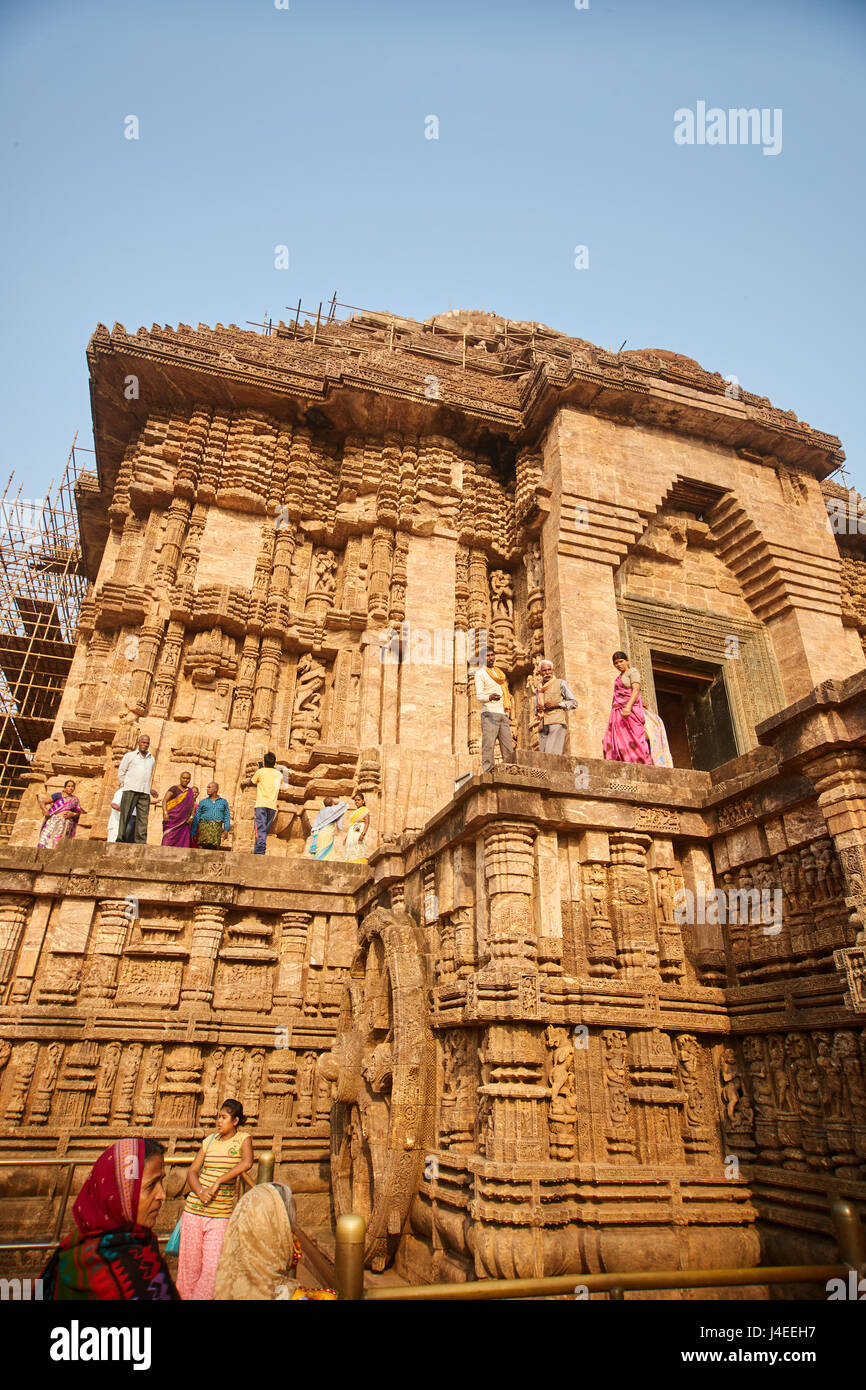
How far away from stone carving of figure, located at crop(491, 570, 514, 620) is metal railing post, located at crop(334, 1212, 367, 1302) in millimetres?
12897

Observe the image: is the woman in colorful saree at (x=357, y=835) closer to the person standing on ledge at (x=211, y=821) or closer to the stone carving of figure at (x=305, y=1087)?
the person standing on ledge at (x=211, y=821)

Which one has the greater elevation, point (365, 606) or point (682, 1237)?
point (365, 606)

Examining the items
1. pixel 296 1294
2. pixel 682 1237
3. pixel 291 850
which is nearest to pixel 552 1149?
pixel 682 1237

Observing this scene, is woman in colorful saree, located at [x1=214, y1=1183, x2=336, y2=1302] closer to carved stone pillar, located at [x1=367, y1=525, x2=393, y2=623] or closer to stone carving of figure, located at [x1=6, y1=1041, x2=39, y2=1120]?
stone carving of figure, located at [x1=6, y1=1041, x2=39, y2=1120]

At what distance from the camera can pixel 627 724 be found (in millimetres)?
8305

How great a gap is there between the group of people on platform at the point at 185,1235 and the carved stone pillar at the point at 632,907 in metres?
2.73

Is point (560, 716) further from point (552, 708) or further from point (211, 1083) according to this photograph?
point (211, 1083)

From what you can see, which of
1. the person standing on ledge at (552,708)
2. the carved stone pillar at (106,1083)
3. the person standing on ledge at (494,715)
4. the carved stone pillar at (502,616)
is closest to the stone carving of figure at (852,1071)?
the person standing on ledge at (494,715)

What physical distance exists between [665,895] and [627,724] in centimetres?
275

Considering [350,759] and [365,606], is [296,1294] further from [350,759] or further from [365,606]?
[365,606]

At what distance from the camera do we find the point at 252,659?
13820 millimetres

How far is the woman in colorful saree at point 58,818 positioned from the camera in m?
10.5

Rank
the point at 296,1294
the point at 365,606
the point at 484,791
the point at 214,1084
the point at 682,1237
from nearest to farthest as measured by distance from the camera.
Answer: the point at 296,1294, the point at 682,1237, the point at 484,791, the point at 214,1084, the point at 365,606
